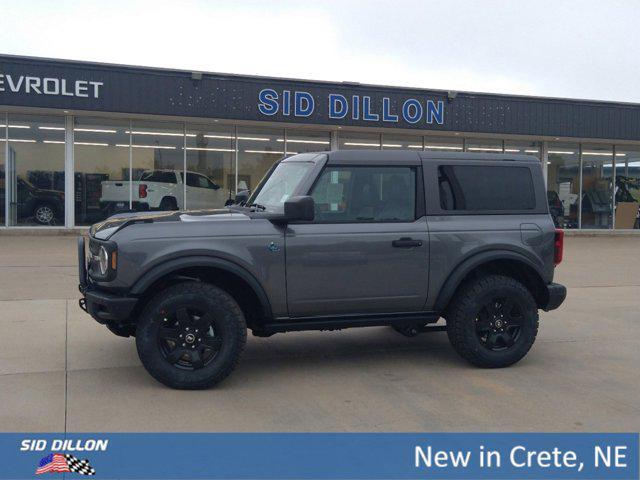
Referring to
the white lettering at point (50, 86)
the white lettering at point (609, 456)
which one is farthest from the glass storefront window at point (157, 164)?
the white lettering at point (609, 456)

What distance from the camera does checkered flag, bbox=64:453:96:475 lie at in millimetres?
3875

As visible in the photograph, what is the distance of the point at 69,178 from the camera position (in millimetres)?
17938

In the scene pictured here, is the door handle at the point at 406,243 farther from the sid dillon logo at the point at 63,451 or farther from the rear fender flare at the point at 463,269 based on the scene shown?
the sid dillon logo at the point at 63,451

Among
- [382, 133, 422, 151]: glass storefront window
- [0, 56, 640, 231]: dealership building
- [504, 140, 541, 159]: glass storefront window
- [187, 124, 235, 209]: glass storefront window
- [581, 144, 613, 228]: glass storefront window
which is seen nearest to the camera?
[0, 56, 640, 231]: dealership building

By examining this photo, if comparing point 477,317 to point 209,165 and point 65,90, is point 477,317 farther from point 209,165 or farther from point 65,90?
point 209,165

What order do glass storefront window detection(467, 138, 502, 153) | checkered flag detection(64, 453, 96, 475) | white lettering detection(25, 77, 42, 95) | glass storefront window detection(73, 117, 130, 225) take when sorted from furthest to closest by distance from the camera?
glass storefront window detection(467, 138, 502, 153) < glass storefront window detection(73, 117, 130, 225) < white lettering detection(25, 77, 42, 95) < checkered flag detection(64, 453, 96, 475)

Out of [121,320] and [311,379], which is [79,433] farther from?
[311,379]

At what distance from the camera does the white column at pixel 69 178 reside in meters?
17.9

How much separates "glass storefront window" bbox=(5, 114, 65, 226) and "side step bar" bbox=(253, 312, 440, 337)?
550 inches

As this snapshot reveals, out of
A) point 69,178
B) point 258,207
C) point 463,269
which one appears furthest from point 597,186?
point 258,207

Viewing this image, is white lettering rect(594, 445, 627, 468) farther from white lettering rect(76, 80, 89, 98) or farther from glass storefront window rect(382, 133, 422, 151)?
glass storefront window rect(382, 133, 422, 151)

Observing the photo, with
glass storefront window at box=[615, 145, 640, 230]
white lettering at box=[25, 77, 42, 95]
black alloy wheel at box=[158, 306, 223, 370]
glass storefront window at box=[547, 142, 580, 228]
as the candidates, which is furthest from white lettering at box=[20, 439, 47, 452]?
glass storefront window at box=[615, 145, 640, 230]

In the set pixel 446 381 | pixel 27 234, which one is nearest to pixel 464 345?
pixel 446 381

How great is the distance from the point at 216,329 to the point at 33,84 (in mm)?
13310
